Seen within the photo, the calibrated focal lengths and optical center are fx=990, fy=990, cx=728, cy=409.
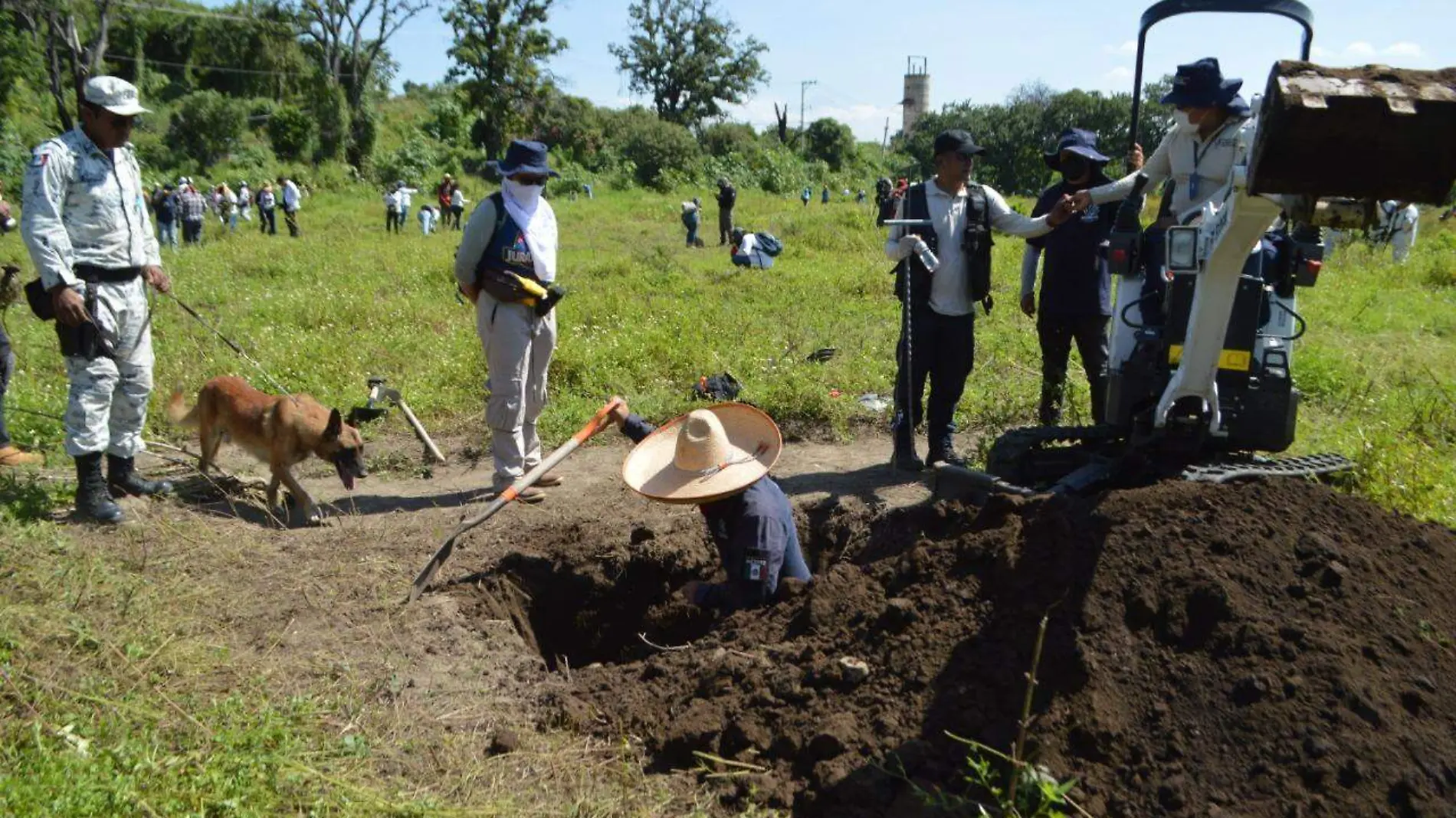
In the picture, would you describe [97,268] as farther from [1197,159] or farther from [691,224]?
[691,224]

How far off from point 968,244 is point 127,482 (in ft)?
16.0

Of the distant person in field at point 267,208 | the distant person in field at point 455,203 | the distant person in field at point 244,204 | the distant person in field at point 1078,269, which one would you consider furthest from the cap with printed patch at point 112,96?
the distant person in field at point 244,204

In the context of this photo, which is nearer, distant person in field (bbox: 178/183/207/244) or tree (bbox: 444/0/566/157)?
distant person in field (bbox: 178/183/207/244)

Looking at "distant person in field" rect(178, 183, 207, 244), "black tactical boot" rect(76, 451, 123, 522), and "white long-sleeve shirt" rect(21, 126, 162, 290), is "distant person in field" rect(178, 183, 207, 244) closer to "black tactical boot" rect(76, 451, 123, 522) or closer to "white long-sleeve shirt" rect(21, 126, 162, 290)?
"white long-sleeve shirt" rect(21, 126, 162, 290)

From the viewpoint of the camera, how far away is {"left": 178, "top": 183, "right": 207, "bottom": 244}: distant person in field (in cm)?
2234

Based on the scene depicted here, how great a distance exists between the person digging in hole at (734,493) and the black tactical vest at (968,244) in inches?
77.1

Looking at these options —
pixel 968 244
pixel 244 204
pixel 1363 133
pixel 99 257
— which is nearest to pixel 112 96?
pixel 99 257

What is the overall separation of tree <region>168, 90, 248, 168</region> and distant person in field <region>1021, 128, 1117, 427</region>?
38510mm

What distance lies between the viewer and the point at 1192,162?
4.82 metres

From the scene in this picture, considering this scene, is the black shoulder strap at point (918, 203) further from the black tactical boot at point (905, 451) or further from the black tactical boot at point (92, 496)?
the black tactical boot at point (92, 496)

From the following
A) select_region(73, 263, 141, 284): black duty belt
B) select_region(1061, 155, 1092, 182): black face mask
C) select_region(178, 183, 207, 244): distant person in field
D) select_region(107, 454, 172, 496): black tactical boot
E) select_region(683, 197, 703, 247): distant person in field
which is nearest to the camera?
select_region(73, 263, 141, 284): black duty belt

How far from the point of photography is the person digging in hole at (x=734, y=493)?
3967 millimetres

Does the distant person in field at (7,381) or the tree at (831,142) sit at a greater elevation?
the tree at (831,142)

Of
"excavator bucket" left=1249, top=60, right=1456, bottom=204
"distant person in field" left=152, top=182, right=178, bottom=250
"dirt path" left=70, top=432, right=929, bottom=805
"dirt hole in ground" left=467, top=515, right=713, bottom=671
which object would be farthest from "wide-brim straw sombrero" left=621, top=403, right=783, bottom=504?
"distant person in field" left=152, top=182, right=178, bottom=250
